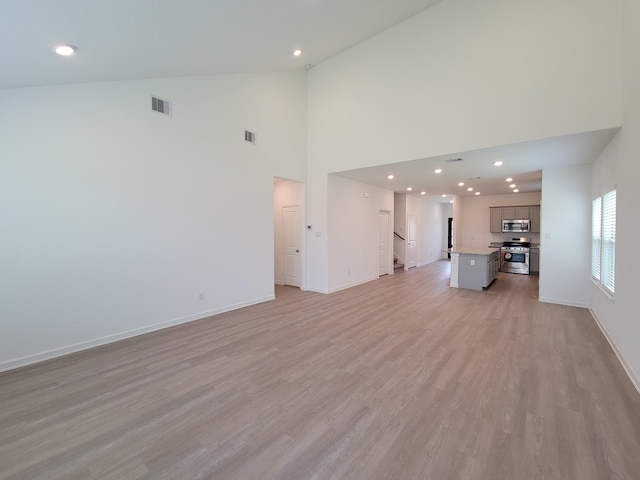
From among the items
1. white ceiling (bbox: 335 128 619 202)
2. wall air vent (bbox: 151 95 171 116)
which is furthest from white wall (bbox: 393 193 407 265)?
wall air vent (bbox: 151 95 171 116)

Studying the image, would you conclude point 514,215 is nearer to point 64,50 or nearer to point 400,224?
point 400,224

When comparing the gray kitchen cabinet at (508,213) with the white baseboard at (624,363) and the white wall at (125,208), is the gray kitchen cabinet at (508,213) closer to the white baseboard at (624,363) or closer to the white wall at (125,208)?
the white baseboard at (624,363)

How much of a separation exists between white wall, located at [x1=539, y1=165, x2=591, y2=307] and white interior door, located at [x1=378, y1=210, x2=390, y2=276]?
13.2ft

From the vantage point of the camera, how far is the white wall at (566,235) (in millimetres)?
5109

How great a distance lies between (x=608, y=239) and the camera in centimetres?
389

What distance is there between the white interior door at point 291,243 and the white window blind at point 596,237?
5.51 metres

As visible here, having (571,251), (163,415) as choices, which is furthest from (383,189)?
(163,415)

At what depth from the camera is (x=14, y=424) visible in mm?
2180

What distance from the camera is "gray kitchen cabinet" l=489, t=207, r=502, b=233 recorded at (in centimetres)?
966

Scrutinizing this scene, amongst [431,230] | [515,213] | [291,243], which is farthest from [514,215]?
[291,243]

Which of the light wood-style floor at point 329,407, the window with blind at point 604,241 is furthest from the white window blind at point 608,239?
the light wood-style floor at point 329,407

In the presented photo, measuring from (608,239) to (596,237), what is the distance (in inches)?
34.1

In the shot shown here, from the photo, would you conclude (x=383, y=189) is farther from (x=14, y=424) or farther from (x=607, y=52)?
(x=14, y=424)

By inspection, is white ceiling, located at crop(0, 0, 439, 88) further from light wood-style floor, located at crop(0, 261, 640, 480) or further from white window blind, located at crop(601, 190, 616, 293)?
white window blind, located at crop(601, 190, 616, 293)
